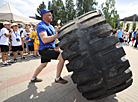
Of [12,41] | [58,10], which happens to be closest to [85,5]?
[58,10]

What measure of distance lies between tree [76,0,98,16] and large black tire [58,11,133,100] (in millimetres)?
34431

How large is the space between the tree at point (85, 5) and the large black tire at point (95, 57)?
113ft

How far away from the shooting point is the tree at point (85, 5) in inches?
1276

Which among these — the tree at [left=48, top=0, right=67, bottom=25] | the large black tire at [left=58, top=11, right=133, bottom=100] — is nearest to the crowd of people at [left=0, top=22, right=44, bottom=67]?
the large black tire at [left=58, top=11, right=133, bottom=100]

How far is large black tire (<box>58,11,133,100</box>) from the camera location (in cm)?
134

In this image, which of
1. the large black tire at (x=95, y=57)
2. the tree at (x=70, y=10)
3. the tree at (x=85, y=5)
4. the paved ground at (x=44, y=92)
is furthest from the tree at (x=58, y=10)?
the large black tire at (x=95, y=57)

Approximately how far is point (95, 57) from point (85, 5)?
3572cm

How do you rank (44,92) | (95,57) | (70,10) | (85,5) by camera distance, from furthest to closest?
(70,10), (85,5), (44,92), (95,57)

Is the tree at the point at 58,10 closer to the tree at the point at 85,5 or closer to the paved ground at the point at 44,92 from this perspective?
the tree at the point at 85,5

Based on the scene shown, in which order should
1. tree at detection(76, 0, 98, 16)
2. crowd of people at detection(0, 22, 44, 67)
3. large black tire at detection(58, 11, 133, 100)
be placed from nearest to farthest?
1. large black tire at detection(58, 11, 133, 100)
2. crowd of people at detection(0, 22, 44, 67)
3. tree at detection(76, 0, 98, 16)

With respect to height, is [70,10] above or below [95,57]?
above

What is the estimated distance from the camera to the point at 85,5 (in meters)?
32.4

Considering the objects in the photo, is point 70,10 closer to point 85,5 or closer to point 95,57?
point 85,5

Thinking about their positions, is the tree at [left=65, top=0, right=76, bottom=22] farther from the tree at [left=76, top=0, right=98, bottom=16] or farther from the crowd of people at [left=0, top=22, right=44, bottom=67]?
the crowd of people at [left=0, top=22, right=44, bottom=67]
